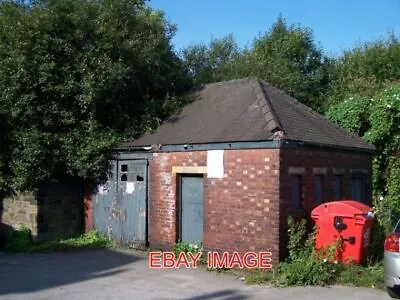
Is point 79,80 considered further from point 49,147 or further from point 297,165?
point 297,165

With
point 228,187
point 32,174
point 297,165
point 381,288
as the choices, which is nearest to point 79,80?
point 32,174

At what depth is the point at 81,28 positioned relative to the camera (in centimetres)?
1396

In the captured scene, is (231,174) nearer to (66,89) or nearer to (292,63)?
(66,89)

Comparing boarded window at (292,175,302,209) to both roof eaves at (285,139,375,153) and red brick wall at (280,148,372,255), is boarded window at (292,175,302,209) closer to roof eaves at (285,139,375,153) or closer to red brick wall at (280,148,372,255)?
red brick wall at (280,148,372,255)

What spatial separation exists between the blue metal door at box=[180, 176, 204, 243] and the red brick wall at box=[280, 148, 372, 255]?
2247 mm

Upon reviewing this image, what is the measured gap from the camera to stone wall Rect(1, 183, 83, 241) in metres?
13.4

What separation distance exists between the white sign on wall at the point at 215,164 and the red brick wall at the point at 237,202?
10cm

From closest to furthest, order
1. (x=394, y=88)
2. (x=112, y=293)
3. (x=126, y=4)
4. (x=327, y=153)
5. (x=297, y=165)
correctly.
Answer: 1. (x=112, y=293)
2. (x=297, y=165)
3. (x=327, y=153)
4. (x=126, y=4)
5. (x=394, y=88)

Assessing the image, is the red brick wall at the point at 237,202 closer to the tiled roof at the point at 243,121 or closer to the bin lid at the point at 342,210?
the tiled roof at the point at 243,121

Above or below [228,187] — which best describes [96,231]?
below

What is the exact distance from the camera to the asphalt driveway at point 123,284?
8250 millimetres

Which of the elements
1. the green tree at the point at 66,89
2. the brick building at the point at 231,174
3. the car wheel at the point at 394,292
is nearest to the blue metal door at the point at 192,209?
the brick building at the point at 231,174

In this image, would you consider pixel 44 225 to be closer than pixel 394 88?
Yes

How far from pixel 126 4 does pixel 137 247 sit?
7.46 metres
